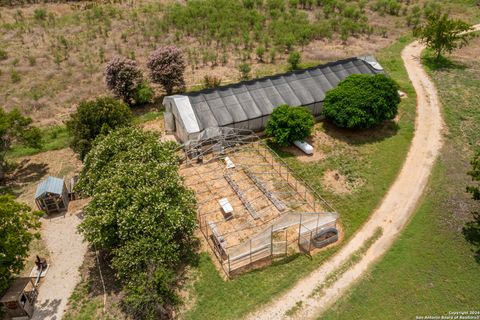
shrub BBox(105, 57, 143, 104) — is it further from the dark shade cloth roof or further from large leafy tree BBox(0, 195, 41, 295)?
large leafy tree BBox(0, 195, 41, 295)

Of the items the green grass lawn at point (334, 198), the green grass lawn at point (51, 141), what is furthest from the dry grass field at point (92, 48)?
the green grass lawn at point (334, 198)

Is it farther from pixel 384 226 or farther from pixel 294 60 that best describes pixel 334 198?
pixel 294 60

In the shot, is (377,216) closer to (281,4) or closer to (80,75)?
(80,75)

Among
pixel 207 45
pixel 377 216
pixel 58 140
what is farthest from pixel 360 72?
pixel 58 140

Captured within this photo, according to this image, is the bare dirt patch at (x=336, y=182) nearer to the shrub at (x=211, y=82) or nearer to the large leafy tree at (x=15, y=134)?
the shrub at (x=211, y=82)

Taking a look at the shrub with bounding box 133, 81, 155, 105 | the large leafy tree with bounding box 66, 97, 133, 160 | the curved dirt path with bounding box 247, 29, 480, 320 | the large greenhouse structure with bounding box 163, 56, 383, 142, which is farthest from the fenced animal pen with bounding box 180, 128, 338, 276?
the shrub with bounding box 133, 81, 155, 105

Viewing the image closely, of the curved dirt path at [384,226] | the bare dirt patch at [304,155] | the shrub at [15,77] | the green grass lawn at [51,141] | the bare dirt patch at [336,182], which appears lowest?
the curved dirt path at [384,226]

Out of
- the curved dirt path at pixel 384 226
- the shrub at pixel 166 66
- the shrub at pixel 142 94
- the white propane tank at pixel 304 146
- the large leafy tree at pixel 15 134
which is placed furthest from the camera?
the shrub at pixel 166 66
